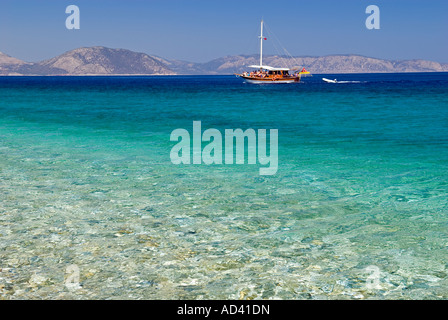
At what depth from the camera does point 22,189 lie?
12445 millimetres

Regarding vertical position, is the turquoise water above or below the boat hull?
below

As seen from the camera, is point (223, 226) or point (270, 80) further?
point (270, 80)

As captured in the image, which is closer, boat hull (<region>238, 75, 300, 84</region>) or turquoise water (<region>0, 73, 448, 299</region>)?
turquoise water (<region>0, 73, 448, 299</region>)

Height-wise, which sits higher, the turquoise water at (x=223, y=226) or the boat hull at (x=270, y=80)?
the boat hull at (x=270, y=80)

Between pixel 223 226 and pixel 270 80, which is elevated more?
pixel 270 80

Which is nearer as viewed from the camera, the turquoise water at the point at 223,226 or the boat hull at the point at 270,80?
the turquoise water at the point at 223,226

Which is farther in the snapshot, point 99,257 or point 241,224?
point 241,224

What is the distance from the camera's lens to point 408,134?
2631cm
